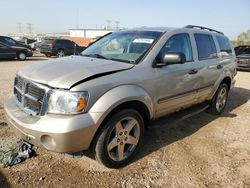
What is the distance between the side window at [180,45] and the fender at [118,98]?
0.81 metres

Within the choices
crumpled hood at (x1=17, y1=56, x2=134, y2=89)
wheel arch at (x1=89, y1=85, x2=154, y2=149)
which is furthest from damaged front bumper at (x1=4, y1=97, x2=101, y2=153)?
crumpled hood at (x1=17, y1=56, x2=134, y2=89)

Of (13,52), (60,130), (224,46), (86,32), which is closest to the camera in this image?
(60,130)

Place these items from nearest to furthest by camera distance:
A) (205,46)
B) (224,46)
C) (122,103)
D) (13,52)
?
(122,103), (205,46), (224,46), (13,52)

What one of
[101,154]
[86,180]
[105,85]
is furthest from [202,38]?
[86,180]

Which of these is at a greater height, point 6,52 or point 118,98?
point 118,98

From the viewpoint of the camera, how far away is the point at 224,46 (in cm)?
588

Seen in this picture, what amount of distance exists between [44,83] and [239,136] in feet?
12.2

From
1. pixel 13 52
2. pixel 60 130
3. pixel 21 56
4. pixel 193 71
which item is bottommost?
pixel 21 56

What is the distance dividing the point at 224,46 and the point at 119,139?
3.74 metres

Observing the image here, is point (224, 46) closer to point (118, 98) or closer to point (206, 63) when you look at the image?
point (206, 63)

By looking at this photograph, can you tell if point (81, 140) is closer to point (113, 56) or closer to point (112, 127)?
point (112, 127)

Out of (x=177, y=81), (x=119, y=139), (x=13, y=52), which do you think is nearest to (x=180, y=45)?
(x=177, y=81)

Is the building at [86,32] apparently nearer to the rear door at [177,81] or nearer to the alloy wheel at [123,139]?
the rear door at [177,81]

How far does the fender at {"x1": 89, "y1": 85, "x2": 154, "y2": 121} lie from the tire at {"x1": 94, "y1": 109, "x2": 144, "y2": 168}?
0.57ft
